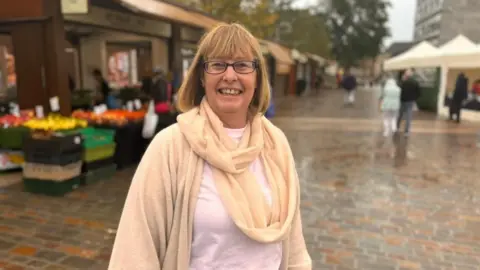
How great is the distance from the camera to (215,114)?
158cm

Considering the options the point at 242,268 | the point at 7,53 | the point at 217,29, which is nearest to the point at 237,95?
the point at 217,29

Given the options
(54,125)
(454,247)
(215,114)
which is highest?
(215,114)

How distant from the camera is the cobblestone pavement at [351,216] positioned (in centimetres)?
399

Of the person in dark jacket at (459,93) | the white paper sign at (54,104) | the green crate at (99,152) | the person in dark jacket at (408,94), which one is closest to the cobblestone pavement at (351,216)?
the green crate at (99,152)

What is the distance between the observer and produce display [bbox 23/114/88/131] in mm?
5961

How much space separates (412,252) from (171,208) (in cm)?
355

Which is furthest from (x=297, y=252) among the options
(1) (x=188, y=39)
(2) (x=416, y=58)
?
(2) (x=416, y=58)

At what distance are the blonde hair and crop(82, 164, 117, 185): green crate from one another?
506 cm

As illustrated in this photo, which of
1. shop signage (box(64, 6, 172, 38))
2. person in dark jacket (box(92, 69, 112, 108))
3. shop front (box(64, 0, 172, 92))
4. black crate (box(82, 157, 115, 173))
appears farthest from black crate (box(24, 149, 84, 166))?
person in dark jacket (box(92, 69, 112, 108))

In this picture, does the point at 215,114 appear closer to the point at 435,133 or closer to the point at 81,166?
the point at 81,166

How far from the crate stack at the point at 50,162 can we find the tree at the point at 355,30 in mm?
65376

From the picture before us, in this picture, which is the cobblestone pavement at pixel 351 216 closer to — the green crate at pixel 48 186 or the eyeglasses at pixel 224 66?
the green crate at pixel 48 186

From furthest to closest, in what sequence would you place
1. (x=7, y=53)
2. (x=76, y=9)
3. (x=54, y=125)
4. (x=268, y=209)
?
1. (x=7, y=53)
2. (x=76, y=9)
3. (x=54, y=125)
4. (x=268, y=209)

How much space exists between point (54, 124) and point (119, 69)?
10.6 metres
